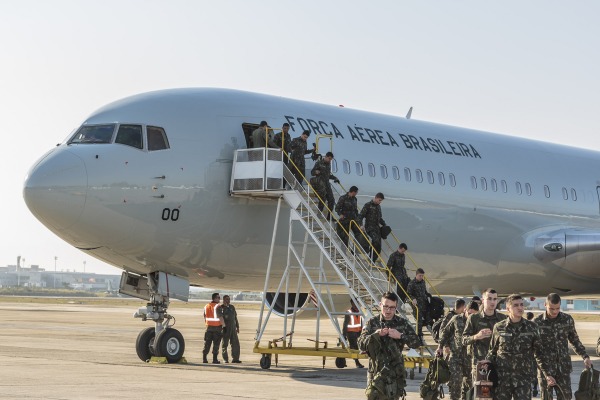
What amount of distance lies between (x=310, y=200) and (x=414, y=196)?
421cm

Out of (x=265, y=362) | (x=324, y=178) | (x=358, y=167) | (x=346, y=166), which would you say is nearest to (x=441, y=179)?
(x=358, y=167)

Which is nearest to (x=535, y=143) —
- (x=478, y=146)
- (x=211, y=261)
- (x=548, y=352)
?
(x=478, y=146)

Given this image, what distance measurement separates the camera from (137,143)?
2100 centimetres

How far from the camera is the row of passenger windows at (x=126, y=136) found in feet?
68.9

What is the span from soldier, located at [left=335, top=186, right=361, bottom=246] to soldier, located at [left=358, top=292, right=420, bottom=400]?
9.99 meters

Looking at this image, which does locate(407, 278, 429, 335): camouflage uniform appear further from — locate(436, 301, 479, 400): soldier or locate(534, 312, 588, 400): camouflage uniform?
locate(534, 312, 588, 400): camouflage uniform

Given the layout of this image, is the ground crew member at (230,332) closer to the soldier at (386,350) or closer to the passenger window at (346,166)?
the passenger window at (346,166)

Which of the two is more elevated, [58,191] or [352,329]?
[58,191]

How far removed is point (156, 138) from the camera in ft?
69.4

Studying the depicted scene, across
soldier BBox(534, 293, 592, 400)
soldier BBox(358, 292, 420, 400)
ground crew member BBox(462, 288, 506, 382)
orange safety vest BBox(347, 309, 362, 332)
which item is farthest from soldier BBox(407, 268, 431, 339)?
soldier BBox(358, 292, 420, 400)

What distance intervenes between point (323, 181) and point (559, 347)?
9.05 meters

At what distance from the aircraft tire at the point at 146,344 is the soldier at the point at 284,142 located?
455cm

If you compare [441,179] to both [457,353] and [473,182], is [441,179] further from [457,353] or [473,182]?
[457,353]

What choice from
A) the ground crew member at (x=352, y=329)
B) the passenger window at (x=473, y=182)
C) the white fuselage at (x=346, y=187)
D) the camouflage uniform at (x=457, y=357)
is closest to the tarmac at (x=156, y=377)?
the ground crew member at (x=352, y=329)
